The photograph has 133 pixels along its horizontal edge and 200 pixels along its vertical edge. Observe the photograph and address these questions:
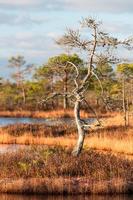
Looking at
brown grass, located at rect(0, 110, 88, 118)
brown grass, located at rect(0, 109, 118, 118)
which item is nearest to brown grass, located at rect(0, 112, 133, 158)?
brown grass, located at rect(0, 109, 118, 118)

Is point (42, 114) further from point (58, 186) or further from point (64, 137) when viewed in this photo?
point (58, 186)

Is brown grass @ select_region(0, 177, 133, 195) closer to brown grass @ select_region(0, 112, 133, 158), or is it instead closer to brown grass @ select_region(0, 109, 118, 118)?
brown grass @ select_region(0, 112, 133, 158)

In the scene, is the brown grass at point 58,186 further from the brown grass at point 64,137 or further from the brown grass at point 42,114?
the brown grass at point 42,114

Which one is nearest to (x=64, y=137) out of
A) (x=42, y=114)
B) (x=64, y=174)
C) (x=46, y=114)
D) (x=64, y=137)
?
(x=64, y=137)

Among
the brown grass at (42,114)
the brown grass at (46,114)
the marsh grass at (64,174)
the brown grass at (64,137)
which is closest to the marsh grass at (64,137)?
the brown grass at (64,137)

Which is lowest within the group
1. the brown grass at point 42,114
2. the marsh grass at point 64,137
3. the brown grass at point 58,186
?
the brown grass at point 42,114

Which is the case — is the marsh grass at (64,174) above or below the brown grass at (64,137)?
above

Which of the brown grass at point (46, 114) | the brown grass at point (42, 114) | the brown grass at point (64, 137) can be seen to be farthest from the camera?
the brown grass at point (42, 114)

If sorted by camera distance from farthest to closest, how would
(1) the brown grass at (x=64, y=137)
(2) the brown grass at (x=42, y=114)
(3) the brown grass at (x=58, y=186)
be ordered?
(2) the brown grass at (x=42, y=114) → (1) the brown grass at (x=64, y=137) → (3) the brown grass at (x=58, y=186)

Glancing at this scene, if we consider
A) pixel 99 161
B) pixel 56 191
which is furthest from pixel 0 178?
pixel 99 161

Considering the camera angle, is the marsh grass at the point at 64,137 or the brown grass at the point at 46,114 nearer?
the marsh grass at the point at 64,137

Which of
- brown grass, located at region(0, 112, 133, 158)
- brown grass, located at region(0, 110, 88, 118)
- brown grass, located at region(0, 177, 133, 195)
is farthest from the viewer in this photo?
brown grass, located at region(0, 110, 88, 118)

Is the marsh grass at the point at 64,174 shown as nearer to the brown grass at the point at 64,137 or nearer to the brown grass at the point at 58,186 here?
the brown grass at the point at 58,186

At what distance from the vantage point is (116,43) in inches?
759
